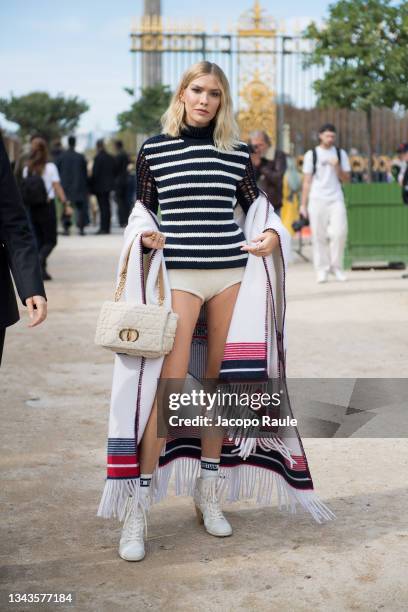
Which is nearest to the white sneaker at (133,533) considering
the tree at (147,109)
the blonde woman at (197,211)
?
the blonde woman at (197,211)

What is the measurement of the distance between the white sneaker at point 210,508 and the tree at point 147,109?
69.9 feet

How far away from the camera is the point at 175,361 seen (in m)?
3.81

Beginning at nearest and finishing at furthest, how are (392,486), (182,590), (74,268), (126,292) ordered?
1. (182,590)
2. (126,292)
3. (392,486)
4. (74,268)

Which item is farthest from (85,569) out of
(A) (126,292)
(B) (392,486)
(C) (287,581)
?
(B) (392,486)

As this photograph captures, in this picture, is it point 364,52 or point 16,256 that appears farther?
point 364,52

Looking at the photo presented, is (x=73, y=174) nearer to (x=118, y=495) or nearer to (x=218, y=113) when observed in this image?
(x=218, y=113)

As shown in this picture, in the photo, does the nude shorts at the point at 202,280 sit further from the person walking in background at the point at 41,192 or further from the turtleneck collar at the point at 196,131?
the person walking in background at the point at 41,192

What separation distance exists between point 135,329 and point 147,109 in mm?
22765

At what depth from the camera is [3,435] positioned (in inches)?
208

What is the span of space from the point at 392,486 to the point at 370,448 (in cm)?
61

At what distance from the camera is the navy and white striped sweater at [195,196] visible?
3.80m

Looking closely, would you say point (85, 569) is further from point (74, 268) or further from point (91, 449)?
point (74, 268)

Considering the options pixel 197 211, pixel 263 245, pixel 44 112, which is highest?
pixel 197 211
